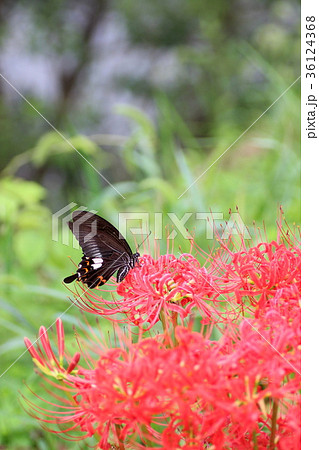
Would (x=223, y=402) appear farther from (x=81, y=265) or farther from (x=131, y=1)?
(x=131, y=1)

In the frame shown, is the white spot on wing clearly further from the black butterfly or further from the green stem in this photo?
the green stem

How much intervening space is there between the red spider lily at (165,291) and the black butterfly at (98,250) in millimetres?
44

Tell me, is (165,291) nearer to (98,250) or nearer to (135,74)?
(98,250)

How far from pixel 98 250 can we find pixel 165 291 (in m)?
0.16

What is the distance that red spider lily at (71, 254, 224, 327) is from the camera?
0.50 meters

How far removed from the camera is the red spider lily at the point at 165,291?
19.6 inches

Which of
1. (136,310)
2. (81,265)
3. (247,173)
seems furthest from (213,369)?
(247,173)

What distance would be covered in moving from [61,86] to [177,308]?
3.20m

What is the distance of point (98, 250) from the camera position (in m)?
0.64

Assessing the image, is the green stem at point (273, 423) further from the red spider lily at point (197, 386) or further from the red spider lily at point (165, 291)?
the red spider lily at point (165, 291)

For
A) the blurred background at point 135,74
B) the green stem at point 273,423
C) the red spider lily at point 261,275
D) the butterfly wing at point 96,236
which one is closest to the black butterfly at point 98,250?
the butterfly wing at point 96,236

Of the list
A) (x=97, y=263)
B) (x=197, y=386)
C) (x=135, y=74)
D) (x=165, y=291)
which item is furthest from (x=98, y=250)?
(x=135, y=74)

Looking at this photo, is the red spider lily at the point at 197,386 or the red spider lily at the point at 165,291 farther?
the red spider lily at the point at 165,291

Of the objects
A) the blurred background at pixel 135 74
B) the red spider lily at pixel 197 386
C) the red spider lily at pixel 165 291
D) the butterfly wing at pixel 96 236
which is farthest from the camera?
the blurred background at pixel 135 74
